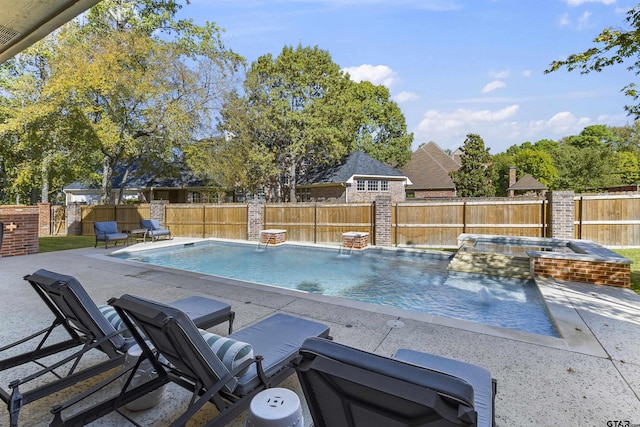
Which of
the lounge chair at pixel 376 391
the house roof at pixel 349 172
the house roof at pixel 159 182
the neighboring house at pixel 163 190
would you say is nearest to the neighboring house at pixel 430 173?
the house roof at pixel 349 172

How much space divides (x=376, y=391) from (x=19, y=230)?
1302 cm

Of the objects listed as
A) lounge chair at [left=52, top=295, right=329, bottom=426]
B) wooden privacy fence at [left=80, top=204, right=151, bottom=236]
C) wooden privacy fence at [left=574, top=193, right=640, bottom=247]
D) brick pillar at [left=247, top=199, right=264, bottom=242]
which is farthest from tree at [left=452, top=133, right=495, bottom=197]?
lounge chair at [left=52, top=295, right=329, bottom=426]

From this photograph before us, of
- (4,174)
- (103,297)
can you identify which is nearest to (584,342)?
(103,297)

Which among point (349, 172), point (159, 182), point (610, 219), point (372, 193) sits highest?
point (349, 172)

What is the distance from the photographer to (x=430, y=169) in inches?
1309

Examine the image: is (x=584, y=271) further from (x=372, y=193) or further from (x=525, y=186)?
(x=525, y=186)

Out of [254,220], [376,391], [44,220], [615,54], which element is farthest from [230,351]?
[44,220]

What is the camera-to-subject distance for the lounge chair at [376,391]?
1.16 metres

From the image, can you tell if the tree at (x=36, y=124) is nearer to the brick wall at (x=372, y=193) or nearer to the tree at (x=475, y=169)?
the brick wall at (x=372, y=193)

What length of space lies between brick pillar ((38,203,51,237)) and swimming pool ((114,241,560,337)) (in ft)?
33.6

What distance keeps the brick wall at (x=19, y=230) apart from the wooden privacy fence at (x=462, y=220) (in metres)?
12.4

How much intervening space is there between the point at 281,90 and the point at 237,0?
45.0 feet

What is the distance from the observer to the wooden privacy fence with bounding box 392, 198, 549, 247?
11.2m

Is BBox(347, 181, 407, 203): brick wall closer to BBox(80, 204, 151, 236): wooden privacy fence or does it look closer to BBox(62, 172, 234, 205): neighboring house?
BBox(62, 172, 234, 205): neighboring house
